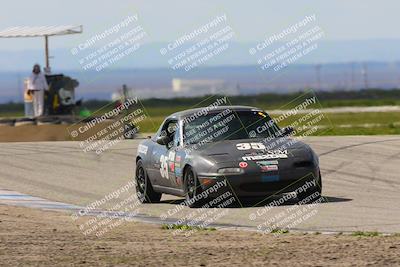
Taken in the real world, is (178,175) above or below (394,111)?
above

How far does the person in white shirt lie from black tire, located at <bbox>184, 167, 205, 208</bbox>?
17716 millimetres

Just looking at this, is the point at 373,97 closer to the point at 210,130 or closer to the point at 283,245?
the point at 210,130

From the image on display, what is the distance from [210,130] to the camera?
15.3 meters

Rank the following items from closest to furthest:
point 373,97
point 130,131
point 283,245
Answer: point 283,245, point 130,131, point 373,97

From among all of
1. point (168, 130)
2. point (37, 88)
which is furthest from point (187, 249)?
point (37, 88)

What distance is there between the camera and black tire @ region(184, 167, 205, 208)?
47.5ft

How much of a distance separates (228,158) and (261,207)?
2.50ft

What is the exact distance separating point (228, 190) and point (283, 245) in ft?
13.9

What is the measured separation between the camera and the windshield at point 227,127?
1529 centimetres

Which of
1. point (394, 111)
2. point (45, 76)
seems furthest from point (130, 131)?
point (394, 111)

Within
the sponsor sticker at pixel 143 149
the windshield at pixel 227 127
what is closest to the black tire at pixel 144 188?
the sponsor sticker at pixel 143 149

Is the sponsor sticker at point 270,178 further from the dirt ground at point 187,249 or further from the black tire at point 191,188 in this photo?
the dirt ground at point 187,249

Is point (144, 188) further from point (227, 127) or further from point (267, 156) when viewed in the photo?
point (267, 156)

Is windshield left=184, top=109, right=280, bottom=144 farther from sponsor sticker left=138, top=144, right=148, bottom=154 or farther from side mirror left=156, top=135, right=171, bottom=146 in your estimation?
sponsor sticker left=138, top=144, right=148, bottom=154
